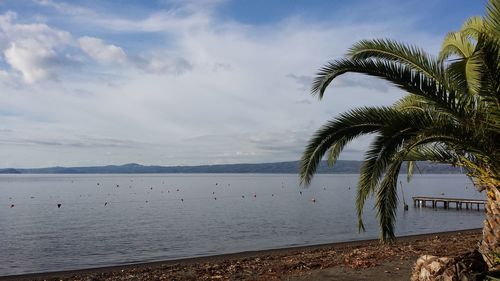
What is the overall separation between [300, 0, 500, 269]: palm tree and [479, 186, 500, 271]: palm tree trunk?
0.06 feet

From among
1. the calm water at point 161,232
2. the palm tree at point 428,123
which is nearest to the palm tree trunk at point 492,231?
the palm tree at point 428,123

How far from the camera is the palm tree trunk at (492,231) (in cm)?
859

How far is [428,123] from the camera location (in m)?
8.43

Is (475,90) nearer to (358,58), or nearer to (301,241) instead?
(358,58)

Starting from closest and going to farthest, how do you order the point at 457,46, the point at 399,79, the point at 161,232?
the point at 399,79 < the point at 457,46 < the point at 161,232

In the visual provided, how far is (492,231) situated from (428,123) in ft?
8.44

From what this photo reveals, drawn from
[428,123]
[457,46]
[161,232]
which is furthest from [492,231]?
→ [161,232]

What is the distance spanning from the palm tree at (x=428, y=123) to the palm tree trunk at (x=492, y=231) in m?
0.02

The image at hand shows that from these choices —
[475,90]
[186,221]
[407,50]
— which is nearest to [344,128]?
[407,50]

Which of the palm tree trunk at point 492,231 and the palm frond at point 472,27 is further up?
the palm frond at point 472,27

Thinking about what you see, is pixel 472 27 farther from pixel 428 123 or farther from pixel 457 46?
pixel 428 123

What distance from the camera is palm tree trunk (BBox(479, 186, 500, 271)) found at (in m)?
8.59

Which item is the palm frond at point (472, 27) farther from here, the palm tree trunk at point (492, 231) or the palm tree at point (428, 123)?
the palm tree trunk at point (492, 231)

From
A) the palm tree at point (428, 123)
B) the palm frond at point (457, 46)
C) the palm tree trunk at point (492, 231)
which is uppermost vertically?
the palm frond at point (457, 46)
